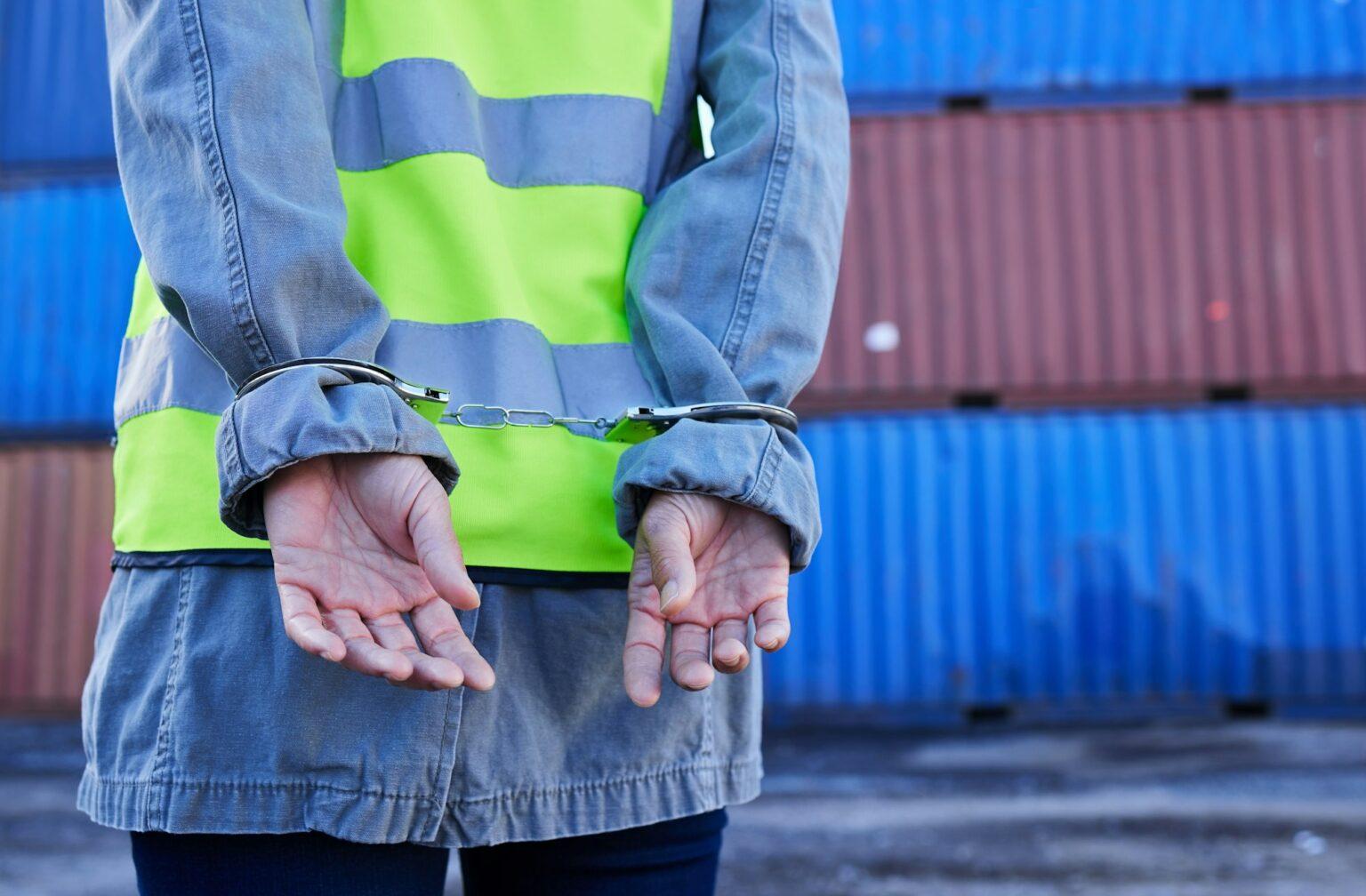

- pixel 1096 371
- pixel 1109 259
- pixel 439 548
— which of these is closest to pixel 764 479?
pixel 439 548

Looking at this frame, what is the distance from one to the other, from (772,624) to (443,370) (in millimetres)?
304

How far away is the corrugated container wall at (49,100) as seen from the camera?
28.2ft

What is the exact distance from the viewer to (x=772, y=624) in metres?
0.79

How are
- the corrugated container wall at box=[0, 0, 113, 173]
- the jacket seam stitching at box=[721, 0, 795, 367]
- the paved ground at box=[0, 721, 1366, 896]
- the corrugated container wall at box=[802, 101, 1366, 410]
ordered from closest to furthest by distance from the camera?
1. the jacket seam stitching at box=[721, 0, 795, 367]
2. the paved ground at box=[0, 721, 1366, 896]
3. the corrugated container wall at box=[802, 101, 1366, 410]
4. the corrugated container wall at box=[0, 0, 113, 173]

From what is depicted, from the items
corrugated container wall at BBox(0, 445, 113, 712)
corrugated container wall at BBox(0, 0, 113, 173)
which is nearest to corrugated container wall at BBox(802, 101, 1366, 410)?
corrugated container wall at BBox(0, 445, 113, 712)

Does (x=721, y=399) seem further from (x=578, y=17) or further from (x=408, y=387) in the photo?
(x=578, y=17)

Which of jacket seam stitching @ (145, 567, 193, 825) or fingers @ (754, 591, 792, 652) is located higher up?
fingers @ (754, 591, 792, 652)

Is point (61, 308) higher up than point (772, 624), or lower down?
higher up

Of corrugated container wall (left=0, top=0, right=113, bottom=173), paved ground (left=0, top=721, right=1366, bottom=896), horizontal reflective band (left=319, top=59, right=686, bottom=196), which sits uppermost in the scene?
corrugated container wall (left=0, top=0, right=113, bottom=173)

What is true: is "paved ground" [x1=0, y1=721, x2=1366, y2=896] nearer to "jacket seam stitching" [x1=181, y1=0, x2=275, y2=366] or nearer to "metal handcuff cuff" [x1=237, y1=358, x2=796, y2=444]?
"metal handcuff cuff" [x1=237, y1=358, x2=796, y2=444]

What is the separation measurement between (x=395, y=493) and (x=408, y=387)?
0.25ft

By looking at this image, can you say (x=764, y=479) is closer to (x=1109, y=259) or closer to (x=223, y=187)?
(x=223, y=187)

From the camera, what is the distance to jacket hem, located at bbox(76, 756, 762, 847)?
0.74 m

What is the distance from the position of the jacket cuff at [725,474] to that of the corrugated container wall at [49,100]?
9132 millimetres
